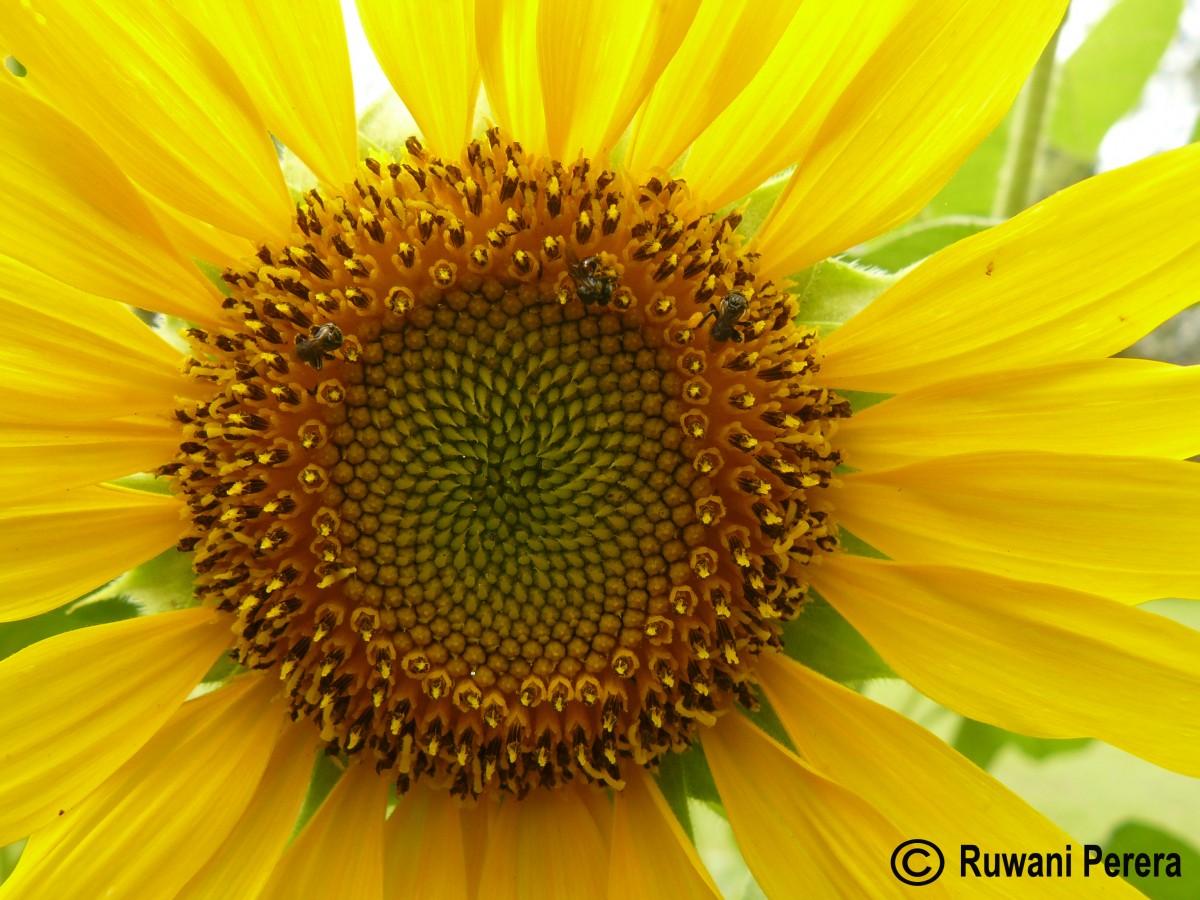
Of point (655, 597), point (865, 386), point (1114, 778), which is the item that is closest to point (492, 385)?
point (655, 597)

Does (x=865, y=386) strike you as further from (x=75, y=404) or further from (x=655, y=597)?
(x=75, y=404)

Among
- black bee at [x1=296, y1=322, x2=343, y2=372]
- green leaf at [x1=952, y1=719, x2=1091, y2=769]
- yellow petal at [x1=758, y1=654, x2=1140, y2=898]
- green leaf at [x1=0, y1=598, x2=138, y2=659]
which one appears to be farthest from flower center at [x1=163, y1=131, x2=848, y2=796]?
green leaf at [x1=952, y1=719, x2=1091, y2=769]

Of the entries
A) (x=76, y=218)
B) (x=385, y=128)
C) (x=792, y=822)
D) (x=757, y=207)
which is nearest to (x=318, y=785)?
(x=792, y=822)

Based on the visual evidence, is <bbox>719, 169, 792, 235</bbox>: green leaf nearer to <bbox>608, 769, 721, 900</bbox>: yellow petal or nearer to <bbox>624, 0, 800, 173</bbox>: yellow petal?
<bbox>624, 0, 800, 173</bbox>: yellow petal

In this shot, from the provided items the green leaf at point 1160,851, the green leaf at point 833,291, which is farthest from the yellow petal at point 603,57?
the green leaf at point 1160,851

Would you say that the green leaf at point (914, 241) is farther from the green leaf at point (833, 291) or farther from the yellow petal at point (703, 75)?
the yellow petal at point (703, 75)
